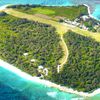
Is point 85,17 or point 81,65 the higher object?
point 85,17

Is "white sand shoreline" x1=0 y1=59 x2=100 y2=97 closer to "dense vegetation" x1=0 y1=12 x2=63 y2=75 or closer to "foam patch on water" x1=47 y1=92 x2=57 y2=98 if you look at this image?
"dense vegetation" x1=0 y1=12 x2=63 y2=75

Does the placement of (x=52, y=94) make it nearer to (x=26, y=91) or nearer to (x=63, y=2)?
(x=26, y=91)

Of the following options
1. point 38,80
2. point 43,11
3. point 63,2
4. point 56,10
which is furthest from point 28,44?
point 63,2

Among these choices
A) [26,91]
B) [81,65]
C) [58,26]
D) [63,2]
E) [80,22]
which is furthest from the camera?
[63,2]

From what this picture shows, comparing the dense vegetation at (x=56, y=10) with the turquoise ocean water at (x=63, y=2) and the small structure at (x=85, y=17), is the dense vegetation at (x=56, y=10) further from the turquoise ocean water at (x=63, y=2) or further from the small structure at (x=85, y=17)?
the turquoise ocean water at (x=63, y=2)

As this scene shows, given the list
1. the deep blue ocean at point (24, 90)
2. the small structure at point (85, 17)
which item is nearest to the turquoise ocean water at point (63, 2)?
the small structure at point (85, 17)

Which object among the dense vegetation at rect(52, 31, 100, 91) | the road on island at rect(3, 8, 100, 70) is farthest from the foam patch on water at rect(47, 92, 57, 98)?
the road on island at rect(3, 8, 100, 70)
